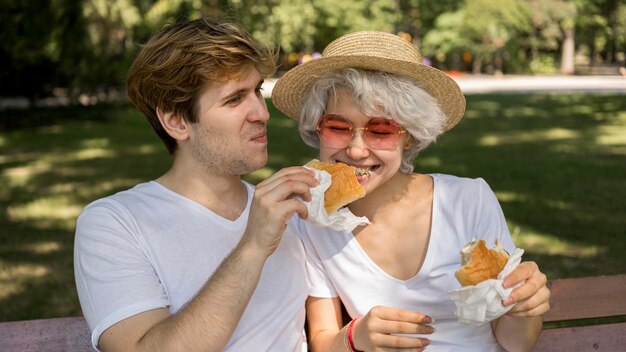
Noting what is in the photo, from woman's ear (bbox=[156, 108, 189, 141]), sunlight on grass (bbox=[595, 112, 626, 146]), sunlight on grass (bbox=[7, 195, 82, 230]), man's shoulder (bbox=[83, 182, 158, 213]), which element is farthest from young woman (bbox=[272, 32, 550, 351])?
sunlight on grass (bbox=[595, 112, 626, 146])

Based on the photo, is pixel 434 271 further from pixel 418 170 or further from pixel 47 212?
pixel 418 170

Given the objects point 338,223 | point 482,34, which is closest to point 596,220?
point 338,223

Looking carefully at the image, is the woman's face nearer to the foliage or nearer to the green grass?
the foliage

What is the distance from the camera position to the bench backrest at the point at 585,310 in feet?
10.4

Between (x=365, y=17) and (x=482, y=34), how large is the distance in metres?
7.15

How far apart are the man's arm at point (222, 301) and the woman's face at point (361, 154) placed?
503 millimetres

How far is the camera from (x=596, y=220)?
8.11 meters

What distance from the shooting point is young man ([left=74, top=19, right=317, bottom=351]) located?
2227mm

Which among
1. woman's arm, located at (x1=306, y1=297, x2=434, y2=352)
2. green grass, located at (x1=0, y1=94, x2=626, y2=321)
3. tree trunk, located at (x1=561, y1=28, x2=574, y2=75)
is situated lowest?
tree trunk, located at (x1=561, y1=28, x2=574, y2=75)

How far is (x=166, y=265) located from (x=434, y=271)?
3.28ft

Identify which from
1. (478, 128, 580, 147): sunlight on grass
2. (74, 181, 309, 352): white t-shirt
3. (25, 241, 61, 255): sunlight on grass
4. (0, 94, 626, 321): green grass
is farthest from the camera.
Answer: (478, 128, 580, 147): sunlight on grass

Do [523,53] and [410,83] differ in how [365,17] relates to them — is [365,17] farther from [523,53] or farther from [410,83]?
[410,83]

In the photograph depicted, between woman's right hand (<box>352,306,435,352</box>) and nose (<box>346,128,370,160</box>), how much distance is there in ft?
1.88

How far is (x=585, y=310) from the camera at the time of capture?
3.21m
